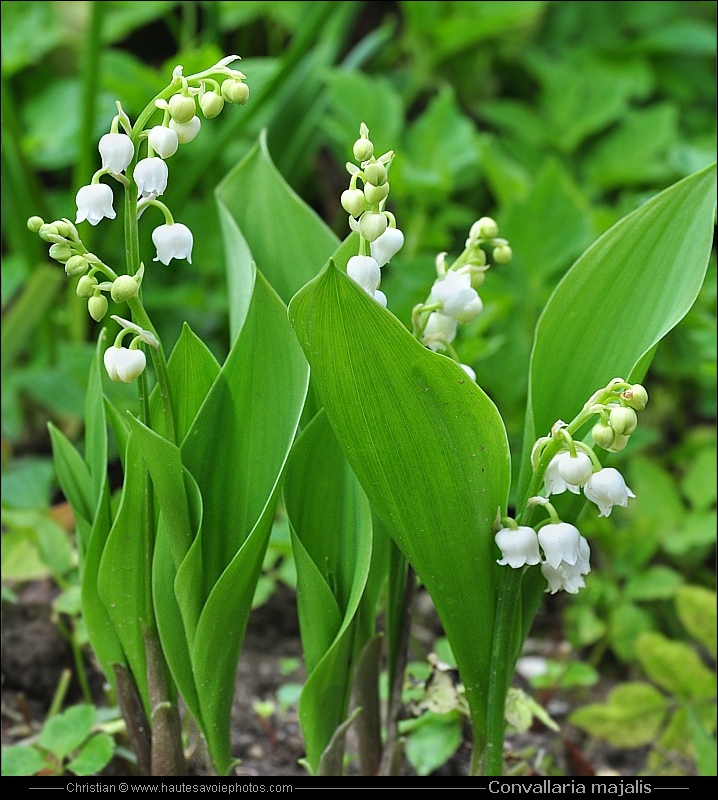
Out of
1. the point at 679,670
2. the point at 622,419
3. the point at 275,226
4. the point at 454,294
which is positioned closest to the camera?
the point at 622,419

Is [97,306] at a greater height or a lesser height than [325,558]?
greater

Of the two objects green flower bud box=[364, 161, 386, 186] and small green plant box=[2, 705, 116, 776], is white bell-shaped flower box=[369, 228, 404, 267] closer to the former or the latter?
green flower bud box=[364, 161, 386, 186]

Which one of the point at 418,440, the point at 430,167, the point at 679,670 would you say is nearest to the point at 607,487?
the point at 418,440

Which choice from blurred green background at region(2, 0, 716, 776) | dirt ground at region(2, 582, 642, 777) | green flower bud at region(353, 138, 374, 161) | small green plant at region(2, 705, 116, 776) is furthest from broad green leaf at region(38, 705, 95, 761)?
green flower bud at region(353, 138, 374, 161)

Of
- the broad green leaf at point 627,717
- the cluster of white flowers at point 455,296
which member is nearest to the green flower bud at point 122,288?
the cluster of white flowers at point 455,296

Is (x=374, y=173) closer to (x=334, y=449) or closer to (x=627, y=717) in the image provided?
(x=334, y=449)

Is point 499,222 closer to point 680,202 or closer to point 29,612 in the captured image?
point 680,202
